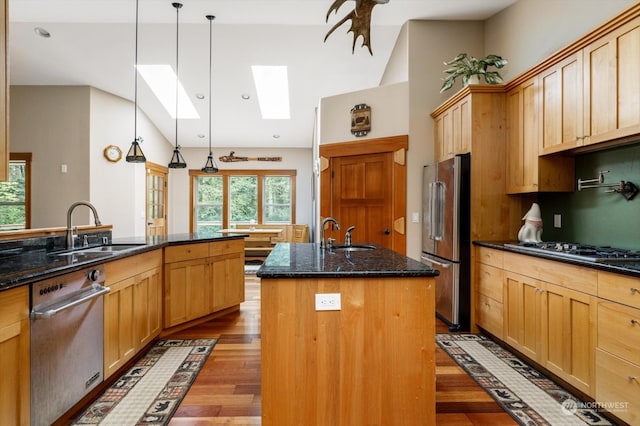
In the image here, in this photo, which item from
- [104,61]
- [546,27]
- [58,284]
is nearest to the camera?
[58,284]

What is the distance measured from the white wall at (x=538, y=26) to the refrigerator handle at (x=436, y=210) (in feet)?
4.90

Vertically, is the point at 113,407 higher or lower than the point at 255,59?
Result: lower

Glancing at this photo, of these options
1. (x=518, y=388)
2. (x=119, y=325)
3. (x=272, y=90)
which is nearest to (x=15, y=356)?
(x=119, y=325)

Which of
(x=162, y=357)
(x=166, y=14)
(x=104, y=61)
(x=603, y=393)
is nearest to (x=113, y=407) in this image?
(x=162, y=357)

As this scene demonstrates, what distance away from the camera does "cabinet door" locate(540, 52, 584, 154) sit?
248cm

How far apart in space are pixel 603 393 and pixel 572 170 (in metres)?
1.79

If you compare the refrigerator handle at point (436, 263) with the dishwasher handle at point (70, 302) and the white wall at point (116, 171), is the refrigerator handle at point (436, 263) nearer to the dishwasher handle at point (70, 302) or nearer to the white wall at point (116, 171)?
the dishwasher handle at point (70, 302)

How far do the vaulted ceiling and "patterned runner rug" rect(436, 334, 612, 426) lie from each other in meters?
3.66

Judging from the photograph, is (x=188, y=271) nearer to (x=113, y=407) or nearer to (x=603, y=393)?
(x=113, y=407)

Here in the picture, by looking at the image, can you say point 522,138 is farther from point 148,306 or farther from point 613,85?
point 148,306

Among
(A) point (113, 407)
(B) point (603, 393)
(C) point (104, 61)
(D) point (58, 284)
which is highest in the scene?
(C) point (104, 61)

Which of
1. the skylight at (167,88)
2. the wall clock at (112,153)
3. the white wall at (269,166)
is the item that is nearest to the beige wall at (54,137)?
the wall clock at (112,153)

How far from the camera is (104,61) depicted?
536cm

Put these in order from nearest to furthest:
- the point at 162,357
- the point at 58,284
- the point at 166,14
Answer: the point at 58,284
the point at 162,357
the point at 166,14
